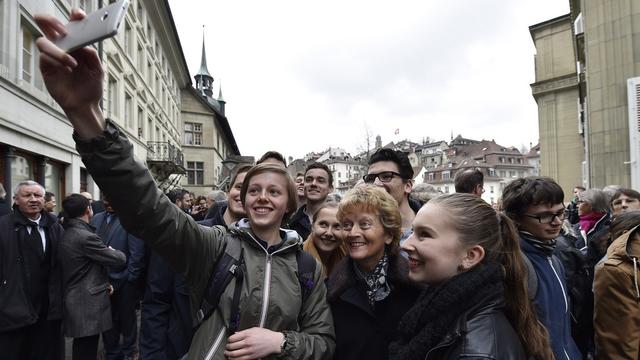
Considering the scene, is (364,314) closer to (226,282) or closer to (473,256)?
(473,256)

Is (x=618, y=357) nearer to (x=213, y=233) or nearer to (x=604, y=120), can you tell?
(x=213, y=233)

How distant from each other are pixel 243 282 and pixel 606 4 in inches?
440

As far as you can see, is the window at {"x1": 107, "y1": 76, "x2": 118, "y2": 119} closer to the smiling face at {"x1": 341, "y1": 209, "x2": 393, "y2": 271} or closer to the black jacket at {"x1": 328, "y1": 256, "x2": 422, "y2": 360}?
the smiling face at {"x1": 341, "y1": 209, "x2": 393, "y2": 271}

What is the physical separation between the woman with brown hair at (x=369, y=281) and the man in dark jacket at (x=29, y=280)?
352 centimetres

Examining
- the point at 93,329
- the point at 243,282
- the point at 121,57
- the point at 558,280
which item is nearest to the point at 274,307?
the point at 243,282

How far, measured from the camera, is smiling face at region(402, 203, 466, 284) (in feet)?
5.79

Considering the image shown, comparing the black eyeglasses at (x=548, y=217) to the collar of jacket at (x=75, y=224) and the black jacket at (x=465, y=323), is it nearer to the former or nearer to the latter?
the black jacket at (x=465, y=323)

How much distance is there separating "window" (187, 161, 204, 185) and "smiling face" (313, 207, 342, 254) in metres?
36.5

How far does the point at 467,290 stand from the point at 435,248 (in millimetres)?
244

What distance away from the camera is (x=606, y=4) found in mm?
9344

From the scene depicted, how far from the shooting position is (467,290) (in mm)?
1582

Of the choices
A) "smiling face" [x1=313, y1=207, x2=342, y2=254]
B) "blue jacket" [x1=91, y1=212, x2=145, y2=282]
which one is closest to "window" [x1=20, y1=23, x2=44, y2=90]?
"blue jacket" [x1=91, y1=212, x2=145, y2=282]

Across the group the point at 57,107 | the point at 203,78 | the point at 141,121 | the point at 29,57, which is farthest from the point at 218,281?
the point at 203,78

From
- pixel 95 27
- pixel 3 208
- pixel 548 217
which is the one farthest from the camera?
pixel 3 208
